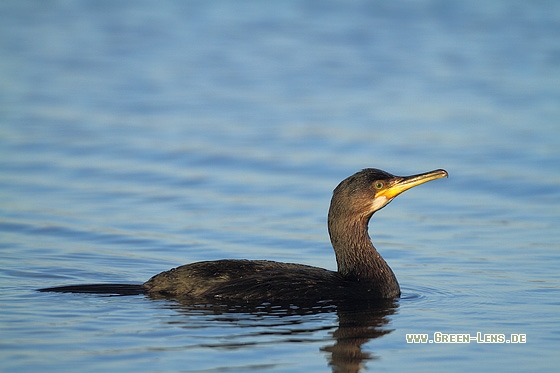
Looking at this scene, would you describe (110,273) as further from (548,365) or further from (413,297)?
(548,365)

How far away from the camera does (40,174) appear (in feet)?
55.0

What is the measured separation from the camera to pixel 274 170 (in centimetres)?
1711

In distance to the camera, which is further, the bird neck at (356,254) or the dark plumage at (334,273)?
the bird neck at (356,254)

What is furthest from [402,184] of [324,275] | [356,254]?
[324,275]

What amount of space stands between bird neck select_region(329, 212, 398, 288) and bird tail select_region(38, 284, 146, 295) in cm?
194

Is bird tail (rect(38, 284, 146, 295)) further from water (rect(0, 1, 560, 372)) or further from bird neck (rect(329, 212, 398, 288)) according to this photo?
bird neck (rect(329, 212, 398, 288))

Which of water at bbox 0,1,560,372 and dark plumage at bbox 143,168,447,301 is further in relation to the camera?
→ dark plumage at bbox 143,168,447,301

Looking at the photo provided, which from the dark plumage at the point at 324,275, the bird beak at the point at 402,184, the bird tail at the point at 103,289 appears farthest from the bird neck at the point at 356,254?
the bird tail at the point at 103,289

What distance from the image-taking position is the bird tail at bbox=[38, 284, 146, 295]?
1063 centimetres

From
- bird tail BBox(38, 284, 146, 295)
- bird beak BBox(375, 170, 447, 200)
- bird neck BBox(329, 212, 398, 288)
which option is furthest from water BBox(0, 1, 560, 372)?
bird beak BBox(375, 170, 447, 200)

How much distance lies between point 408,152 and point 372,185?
23.0 ft

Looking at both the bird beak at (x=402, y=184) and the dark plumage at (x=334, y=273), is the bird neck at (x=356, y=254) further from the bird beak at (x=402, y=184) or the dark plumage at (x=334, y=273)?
the bird beak at (x=402, y=184)

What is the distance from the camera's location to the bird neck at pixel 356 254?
11062 mm

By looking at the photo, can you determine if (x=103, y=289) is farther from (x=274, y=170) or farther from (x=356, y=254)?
(x=274, y=170)
